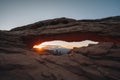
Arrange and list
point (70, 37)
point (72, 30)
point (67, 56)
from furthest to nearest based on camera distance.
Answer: point (70, 37)
point (72, 30)
point (67, 56)

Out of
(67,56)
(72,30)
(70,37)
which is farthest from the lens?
(70,37)

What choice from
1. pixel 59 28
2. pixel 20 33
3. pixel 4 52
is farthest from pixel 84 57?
pixel 20 33

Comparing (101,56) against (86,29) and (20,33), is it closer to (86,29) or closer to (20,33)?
(86,29)

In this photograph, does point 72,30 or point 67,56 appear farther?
point 72,30

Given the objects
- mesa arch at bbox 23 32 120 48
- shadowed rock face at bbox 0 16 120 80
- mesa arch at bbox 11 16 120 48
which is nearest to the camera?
shadowed rock face at bbox 0 16 120 80

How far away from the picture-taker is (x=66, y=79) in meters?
11.9

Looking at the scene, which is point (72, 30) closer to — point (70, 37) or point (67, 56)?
point (70, 37)

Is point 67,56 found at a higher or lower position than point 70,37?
lower

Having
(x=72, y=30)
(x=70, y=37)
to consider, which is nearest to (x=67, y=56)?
(x=72, y=30)

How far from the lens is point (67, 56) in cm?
1546

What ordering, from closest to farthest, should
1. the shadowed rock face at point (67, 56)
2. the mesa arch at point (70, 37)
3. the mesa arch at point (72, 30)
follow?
1. the shadowed rock face at point (67, 56)
2. the mesa arch at point (72, 30)
3. the mesa arch at point (70, 37)

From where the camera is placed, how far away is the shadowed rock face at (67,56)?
40.1ft

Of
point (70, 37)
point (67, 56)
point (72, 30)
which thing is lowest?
point (67, 56)

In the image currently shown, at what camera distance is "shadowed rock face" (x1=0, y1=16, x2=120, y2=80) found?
12234mm
